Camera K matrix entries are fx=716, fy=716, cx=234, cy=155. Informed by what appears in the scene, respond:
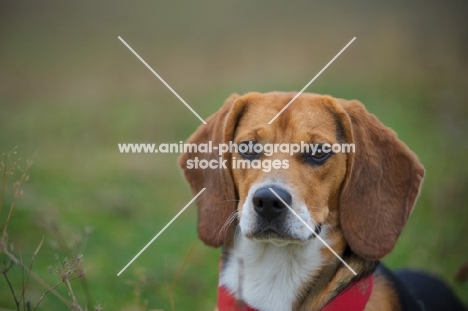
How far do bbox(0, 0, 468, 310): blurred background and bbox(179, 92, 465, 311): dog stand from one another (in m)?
1.34

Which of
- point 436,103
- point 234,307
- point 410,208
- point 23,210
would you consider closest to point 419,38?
point 436,103

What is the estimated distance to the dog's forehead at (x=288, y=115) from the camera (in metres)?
4.02

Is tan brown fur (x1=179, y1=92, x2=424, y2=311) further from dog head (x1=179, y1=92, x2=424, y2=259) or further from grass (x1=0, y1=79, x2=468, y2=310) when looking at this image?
grass (x1=0, y1=79, x2=468, y2=310)

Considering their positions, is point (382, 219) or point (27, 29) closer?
point (382, 219)

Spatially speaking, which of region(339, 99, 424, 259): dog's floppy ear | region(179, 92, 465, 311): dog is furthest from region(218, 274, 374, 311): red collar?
region(339, 99, 424, 259): dog's floppy ear

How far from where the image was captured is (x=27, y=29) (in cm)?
573

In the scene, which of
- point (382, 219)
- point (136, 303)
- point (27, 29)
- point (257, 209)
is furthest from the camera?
point (27, 29)

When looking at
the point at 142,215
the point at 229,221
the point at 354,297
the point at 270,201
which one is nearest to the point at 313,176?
the point at 270,201

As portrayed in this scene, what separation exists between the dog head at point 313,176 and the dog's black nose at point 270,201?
14 mm

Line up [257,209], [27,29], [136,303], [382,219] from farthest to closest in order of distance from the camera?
1. [27,29]
2. [136,303]
3. [382,219]
4. [257,209]

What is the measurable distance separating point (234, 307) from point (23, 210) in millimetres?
2556

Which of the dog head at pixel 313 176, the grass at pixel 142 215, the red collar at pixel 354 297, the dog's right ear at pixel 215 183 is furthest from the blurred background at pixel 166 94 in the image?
the red collar at pixel 354 297

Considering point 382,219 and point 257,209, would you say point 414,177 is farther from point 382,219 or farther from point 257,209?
point 257,209

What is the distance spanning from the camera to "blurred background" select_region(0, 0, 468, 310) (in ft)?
18.1
